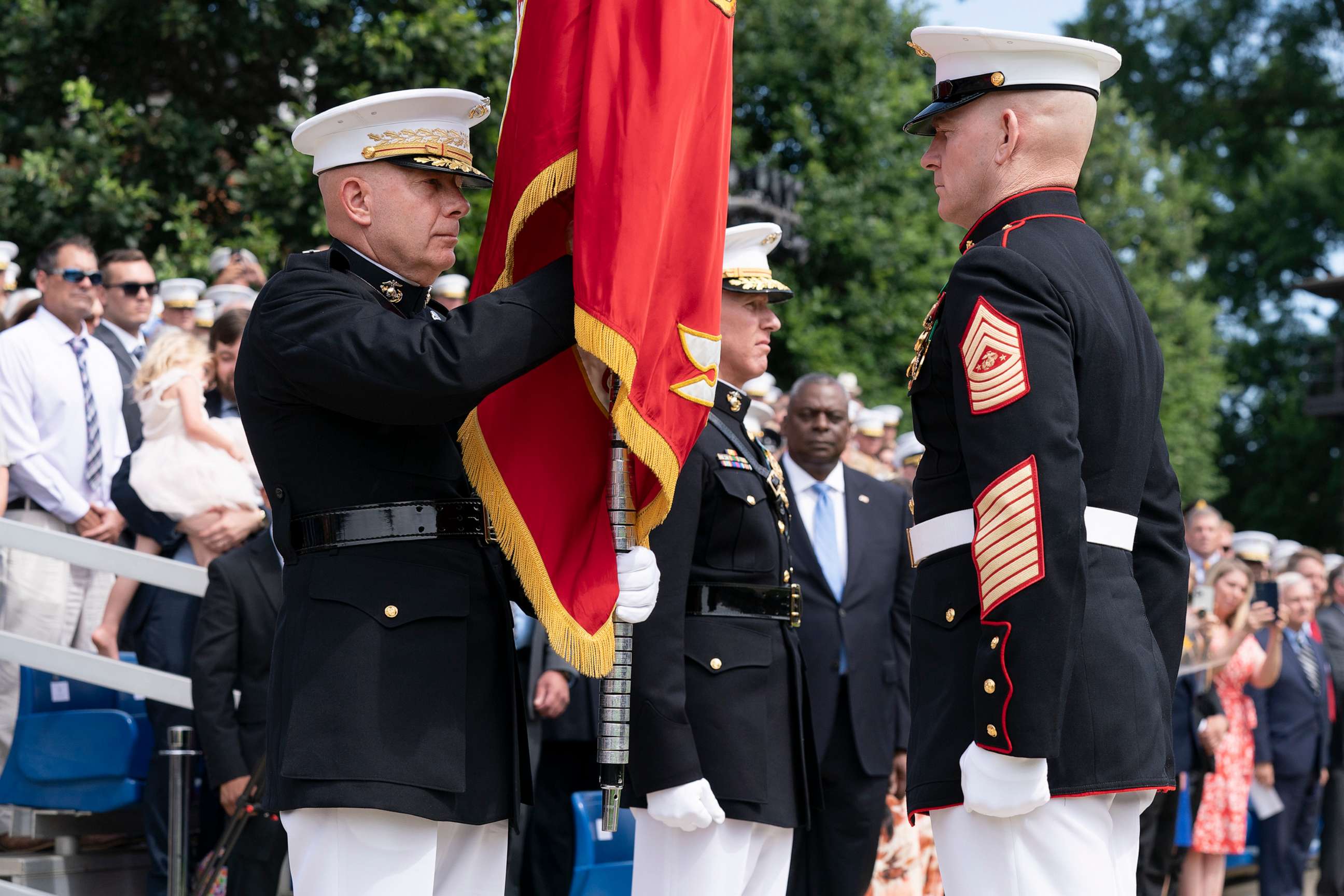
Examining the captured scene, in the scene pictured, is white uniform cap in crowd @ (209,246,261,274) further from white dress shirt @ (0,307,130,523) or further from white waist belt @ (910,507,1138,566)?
white waist belt @ (910,507,1138,566)

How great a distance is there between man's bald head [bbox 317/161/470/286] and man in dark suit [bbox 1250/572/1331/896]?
695 centimetres

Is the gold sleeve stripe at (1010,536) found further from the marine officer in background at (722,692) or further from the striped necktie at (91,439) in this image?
the striped necktie at (91,439)

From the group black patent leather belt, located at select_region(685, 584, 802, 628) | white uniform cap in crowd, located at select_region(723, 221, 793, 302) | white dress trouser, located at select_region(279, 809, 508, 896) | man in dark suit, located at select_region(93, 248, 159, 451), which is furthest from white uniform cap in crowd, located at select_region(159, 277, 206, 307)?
white dress trouser, located at select_region(279, 809, 508, 896)

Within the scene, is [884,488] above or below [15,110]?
below

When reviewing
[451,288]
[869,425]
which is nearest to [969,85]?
[451,288]

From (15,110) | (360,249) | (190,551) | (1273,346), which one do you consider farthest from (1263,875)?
(1273,346)

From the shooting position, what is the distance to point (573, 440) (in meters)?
3.45

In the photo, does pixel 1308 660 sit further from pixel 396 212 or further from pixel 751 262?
pixel 396 212

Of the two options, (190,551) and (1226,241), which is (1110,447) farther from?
(1226,241)

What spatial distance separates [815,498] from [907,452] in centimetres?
421

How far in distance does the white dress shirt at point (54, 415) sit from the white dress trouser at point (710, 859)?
296cm

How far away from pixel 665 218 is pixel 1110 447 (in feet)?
3.41

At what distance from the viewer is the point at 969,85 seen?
324 cm

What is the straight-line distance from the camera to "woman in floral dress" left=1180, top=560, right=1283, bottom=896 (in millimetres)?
8633
